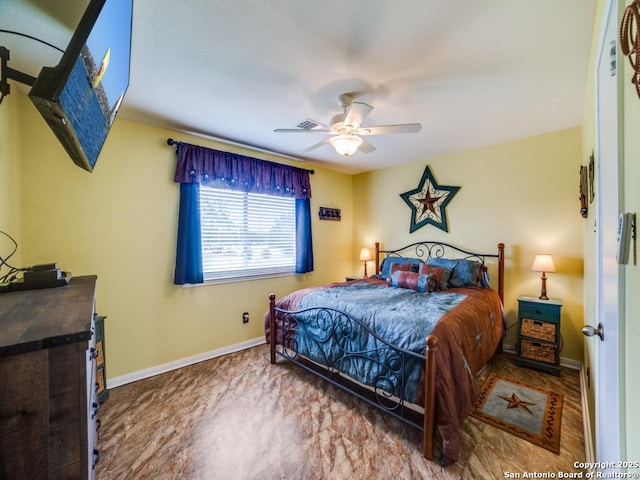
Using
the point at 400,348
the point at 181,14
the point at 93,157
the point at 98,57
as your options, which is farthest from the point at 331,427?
the point at 181,14

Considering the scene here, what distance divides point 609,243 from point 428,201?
289cm

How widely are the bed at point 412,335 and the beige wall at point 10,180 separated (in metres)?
2.04

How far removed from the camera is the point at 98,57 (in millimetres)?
1044

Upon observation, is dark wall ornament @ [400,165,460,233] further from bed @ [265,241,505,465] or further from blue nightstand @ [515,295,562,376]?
blue nightstand @ [515,295,562,376]

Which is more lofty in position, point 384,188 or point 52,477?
point 384,188

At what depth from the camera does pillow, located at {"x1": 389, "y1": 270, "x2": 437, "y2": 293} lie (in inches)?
116

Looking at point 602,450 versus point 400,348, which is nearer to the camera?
point 602,450

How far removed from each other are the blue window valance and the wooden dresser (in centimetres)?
240

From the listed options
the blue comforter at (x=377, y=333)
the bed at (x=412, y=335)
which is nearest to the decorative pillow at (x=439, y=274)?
the bed at (x=412, y=335)

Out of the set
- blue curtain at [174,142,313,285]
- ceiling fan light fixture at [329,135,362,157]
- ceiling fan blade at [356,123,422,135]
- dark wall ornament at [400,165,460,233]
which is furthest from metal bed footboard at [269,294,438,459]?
dark wall ornament at [400,165,460,233]

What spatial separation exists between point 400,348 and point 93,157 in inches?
83.0

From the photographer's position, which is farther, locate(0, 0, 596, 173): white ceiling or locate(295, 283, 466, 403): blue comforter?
locate(295, 283, 466, 403): blue comforter

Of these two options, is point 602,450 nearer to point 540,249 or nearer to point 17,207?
point 540,249

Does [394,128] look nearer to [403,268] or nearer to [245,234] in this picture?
[403,268]
